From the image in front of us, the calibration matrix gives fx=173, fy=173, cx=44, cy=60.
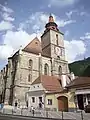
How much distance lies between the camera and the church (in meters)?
36.6

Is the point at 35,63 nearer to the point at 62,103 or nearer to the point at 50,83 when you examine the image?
the point at 50,83

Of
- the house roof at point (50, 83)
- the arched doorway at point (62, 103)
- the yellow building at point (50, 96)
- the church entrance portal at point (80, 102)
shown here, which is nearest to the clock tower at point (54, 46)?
the house roof at point (50, 83)

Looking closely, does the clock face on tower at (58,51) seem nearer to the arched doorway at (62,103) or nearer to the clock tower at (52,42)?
the clock tower at (52,42)

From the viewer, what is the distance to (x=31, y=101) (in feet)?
118

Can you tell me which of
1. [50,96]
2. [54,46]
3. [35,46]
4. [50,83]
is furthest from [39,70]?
[50,96]

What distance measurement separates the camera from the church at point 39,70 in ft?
120

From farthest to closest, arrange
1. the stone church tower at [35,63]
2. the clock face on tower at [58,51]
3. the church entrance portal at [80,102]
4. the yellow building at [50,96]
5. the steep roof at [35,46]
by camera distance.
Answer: the clock face on tower at [58,51] → the steep roof at [35,46] → the stone church tower at [35,63] → the yellow building at [50,96] → the church entrance portal at [80,102]

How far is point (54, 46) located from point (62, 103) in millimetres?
25295

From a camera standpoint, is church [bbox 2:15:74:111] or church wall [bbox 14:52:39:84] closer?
church [bbox 2:15:74:111]

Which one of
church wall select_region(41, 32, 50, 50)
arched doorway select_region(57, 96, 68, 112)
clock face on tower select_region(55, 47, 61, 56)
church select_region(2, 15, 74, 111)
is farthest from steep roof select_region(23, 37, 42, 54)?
arched doorway select_region(57, 96, 68, 112)

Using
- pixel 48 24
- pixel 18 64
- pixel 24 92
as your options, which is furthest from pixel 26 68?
pixel 48 24

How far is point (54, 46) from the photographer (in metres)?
52.0

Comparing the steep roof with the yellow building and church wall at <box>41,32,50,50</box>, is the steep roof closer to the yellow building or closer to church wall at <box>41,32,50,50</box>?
church wall at <box>41,32,50,50</box>

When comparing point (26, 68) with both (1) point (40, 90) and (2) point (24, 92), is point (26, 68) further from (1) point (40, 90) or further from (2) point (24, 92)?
(1) point (40, 90)
